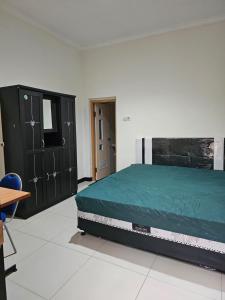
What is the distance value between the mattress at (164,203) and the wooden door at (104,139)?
7.06ft

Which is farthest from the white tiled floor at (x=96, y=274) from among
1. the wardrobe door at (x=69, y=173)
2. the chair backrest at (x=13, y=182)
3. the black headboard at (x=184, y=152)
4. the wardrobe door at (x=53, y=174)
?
the black headboard at (x=184, y=152)

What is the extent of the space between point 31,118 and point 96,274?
2.33m

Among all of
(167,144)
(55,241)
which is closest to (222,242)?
(55,241)

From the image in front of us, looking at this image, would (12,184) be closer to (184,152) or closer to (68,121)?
(68,121)

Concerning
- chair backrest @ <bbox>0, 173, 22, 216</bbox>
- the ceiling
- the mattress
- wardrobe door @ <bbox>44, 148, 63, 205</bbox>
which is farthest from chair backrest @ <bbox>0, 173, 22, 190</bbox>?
the ceiling

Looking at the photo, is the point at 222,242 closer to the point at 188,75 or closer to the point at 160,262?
the point at 160,262

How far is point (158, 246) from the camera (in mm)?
2121

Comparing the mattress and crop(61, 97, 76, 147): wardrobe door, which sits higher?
crop(61, 97, 76, 147): wardrobe door

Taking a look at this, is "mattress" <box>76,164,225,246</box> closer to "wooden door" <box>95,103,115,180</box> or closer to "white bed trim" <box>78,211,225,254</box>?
"white bed trim" <box>78,211,225,254</box>

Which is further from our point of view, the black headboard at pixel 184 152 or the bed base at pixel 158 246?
the black headboard at pixel 184 152

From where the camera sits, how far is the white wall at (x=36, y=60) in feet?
10.6

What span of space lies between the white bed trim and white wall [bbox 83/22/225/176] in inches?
93.5

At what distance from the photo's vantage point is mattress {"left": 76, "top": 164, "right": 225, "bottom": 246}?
1908mm

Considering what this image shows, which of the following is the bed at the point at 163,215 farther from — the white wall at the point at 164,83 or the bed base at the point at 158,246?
the white wall at the point at 164,83
